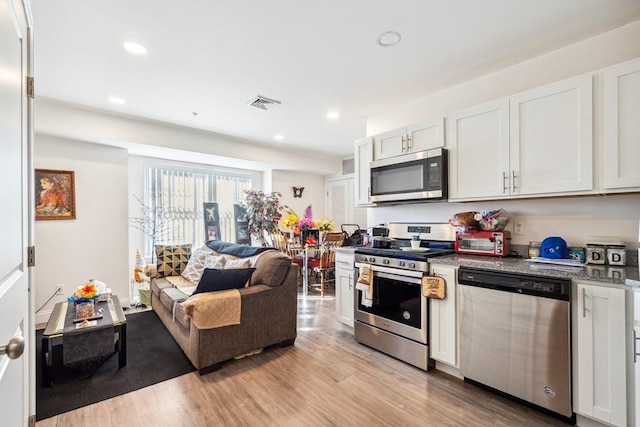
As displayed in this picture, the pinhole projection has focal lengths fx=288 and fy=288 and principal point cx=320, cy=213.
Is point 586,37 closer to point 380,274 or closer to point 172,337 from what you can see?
point 380,274

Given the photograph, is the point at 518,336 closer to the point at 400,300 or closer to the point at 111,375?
the point at 400,300

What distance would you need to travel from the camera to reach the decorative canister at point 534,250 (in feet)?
7.65

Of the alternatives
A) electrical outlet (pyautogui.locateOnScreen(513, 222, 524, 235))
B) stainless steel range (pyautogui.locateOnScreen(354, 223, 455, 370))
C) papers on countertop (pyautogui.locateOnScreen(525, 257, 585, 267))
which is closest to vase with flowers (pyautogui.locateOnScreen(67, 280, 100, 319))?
stainless steel range (pyautogui.locateOnScreen(354, 223, 455, 370))

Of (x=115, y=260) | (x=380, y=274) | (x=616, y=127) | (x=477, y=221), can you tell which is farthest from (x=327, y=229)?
(x=616, y=127)

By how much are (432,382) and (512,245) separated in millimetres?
1353

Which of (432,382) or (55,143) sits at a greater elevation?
(55,143)

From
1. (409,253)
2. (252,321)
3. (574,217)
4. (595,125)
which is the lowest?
(252,321)

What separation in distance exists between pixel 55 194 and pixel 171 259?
1568mm

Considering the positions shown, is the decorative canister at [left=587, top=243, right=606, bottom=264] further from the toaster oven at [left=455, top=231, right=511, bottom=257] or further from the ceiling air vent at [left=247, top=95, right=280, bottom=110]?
the ceiling air vent at [left=247, top=95, right=280, bottom=110]

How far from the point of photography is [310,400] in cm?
206

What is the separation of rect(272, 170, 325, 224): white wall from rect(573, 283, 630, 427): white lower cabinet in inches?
197

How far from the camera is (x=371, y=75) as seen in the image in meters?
2.71

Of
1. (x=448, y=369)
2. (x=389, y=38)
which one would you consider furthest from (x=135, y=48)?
(x=448, y=369)

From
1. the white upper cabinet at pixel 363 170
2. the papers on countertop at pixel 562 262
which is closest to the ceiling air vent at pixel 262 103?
the white upper cabinet at pixel 363 170
